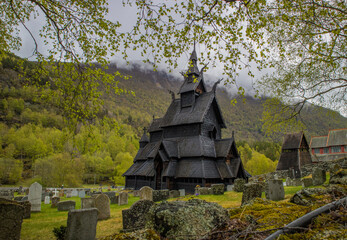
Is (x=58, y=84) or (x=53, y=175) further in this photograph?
(x=53, y=175)

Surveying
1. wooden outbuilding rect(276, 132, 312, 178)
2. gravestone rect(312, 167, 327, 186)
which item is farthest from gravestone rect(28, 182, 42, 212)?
wooden outbuilding rect(276, 132, 312, 178)

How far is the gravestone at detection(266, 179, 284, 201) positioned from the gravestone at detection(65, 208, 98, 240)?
8193 mm

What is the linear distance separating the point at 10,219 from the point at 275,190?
1046 cm

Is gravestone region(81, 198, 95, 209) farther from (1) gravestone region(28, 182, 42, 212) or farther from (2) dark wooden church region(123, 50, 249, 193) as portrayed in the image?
(2) dark wooden church region(123, 50, 249, 193)

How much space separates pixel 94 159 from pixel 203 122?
57153mm

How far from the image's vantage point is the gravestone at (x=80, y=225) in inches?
222

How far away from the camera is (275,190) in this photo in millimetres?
10391

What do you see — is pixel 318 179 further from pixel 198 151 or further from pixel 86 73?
pixel 86 73

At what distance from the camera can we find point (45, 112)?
145625mm

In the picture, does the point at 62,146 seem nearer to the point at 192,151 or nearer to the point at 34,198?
the point at 34,198

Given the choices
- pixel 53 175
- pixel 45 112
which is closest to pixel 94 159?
pixel 53 175

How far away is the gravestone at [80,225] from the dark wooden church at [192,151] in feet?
54.9

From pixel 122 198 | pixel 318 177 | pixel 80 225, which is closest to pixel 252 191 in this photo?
pixel 80 225

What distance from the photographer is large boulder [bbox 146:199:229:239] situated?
324cm
